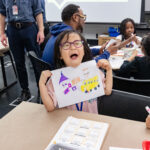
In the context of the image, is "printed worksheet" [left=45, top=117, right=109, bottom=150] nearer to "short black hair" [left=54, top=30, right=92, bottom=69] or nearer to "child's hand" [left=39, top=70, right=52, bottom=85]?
"child's hand" [left=39, top=70, right=52, bottom=85]

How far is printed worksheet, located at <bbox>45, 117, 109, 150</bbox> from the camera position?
83cm

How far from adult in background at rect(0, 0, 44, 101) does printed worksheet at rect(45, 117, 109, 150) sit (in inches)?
67.8

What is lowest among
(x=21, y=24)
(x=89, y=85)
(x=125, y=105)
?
(x=125, y=105)

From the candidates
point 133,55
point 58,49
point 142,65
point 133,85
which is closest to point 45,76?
point 58,49

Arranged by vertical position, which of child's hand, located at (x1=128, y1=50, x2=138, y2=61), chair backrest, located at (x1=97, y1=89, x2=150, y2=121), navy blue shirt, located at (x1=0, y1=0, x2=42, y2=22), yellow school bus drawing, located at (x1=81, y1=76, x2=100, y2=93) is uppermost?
navy blue shirt, located at (x1=0, y1=0, x2=42, y2=22)

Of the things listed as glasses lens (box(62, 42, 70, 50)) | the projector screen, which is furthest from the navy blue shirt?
the projector screen

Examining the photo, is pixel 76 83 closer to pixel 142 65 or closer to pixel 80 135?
pixel 80 135

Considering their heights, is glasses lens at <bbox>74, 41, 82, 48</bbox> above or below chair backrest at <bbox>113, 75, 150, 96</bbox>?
above

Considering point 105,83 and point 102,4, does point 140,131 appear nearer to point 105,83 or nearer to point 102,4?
point 105,83

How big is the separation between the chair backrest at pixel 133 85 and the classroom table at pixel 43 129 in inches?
22.3

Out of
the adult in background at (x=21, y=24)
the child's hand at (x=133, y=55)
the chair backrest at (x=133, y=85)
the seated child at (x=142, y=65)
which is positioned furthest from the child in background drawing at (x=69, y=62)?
the adult in background at (x=21, y=24)

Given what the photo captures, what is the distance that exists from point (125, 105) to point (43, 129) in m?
0.55

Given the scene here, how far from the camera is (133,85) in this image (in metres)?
1.52

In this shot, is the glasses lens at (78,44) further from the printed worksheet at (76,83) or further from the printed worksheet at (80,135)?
the printed worksheet at (80,135)
